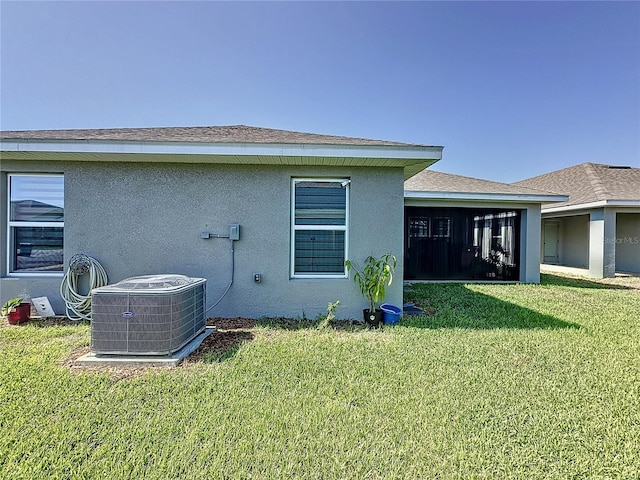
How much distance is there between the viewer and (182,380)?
131 inches

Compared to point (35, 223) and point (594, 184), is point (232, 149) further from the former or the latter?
point (594, 184)

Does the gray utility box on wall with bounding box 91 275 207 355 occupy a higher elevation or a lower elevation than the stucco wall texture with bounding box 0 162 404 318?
lower

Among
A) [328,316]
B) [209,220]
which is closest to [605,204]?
[328,316]

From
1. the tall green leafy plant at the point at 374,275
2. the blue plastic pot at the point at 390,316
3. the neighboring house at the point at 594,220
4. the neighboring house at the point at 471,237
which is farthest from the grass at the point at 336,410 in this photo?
the neighboring house at the point at 594,220

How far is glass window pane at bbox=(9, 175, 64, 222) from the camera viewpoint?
226 inches

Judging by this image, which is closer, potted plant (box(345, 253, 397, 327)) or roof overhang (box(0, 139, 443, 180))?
roof overhang (box(0, 139, 443, 180))

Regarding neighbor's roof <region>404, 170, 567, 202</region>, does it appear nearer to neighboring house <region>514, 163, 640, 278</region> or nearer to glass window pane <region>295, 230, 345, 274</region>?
neighboring house <region>514, 163, 640, 278</region>

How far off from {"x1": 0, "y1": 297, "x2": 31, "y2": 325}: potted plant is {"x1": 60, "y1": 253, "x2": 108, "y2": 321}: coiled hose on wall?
0.59 metres

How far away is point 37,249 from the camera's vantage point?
583 cm

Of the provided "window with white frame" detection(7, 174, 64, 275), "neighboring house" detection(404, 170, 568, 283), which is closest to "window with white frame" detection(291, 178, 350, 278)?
"window with white frame" detection(7, 174, 64, 275)

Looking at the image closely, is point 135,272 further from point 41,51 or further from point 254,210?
point 41,51

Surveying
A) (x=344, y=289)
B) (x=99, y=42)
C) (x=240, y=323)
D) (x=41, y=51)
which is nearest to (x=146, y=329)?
(x=240, y=323)

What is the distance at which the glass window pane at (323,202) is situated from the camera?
5898 mm

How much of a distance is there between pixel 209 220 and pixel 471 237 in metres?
10.1
